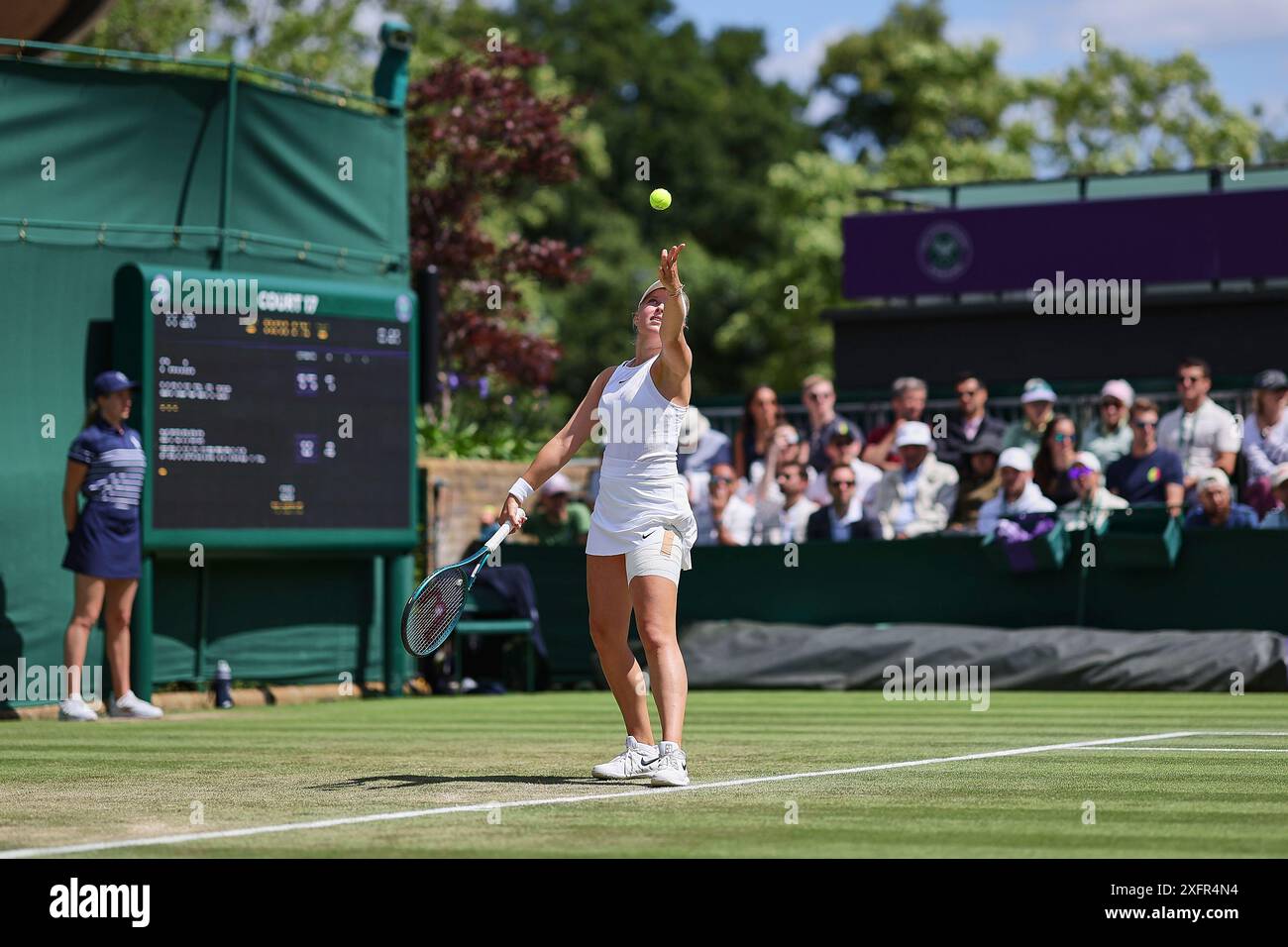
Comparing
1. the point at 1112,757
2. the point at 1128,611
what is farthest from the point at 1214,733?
the point at 1128,611

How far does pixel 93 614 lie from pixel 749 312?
43.5 m

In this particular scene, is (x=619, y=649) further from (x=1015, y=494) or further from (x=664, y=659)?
(x=1015, y=494)

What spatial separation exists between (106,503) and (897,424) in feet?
25.9

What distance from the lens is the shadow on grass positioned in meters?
9.30

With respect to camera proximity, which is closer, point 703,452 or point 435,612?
point 435,612

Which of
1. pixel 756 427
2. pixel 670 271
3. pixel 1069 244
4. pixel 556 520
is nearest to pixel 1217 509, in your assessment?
pixel 756 427

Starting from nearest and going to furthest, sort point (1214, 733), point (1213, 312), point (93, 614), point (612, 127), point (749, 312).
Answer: point (1214, 733), point (93, 614), point (1213, 312), point (749, 312), point (612, 127)

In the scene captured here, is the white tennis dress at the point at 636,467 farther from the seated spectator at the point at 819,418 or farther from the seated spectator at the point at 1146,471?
the seated spectator at the point at 819,418

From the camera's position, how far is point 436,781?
950 cm

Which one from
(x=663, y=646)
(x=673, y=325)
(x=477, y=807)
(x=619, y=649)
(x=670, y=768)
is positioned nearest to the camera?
(x=477, y=807)

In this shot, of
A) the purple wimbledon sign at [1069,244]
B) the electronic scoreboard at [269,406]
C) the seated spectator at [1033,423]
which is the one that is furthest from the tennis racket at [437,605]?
the purple wimbledon sign at [1069,244]

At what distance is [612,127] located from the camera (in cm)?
6600

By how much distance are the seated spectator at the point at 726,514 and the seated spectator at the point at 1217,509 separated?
415 centimetres
